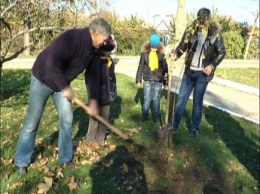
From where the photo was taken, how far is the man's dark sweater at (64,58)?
154 inches

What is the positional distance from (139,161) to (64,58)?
1831 millimetres

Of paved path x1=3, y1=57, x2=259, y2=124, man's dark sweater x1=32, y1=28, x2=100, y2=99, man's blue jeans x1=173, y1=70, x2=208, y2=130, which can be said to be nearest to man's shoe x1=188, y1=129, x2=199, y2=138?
man's blue jeans x1=173, y1=70, x2=208, y2=130

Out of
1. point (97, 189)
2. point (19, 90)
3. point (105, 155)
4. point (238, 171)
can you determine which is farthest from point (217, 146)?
point (19, 90)

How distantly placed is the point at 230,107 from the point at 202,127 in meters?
3.38

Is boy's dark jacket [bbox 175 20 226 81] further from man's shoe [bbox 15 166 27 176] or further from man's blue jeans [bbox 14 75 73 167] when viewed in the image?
man's shoe [bbox 15 166 27 176]

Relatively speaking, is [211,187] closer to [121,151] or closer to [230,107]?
[121,151]

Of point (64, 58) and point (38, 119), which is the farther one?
point (38, 119)

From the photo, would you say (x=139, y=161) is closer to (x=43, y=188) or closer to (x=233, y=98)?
(x=43, y=188)

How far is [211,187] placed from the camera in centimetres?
456

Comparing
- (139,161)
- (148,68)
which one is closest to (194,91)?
(148,68)

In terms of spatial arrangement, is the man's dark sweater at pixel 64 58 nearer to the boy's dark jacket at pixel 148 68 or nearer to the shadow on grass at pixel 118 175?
the shadow on grass at pixel 118 175

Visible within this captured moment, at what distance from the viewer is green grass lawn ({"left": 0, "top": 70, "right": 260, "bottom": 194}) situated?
433 centimetres

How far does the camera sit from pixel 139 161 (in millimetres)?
5074

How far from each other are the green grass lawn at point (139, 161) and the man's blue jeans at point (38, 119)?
210 mm
